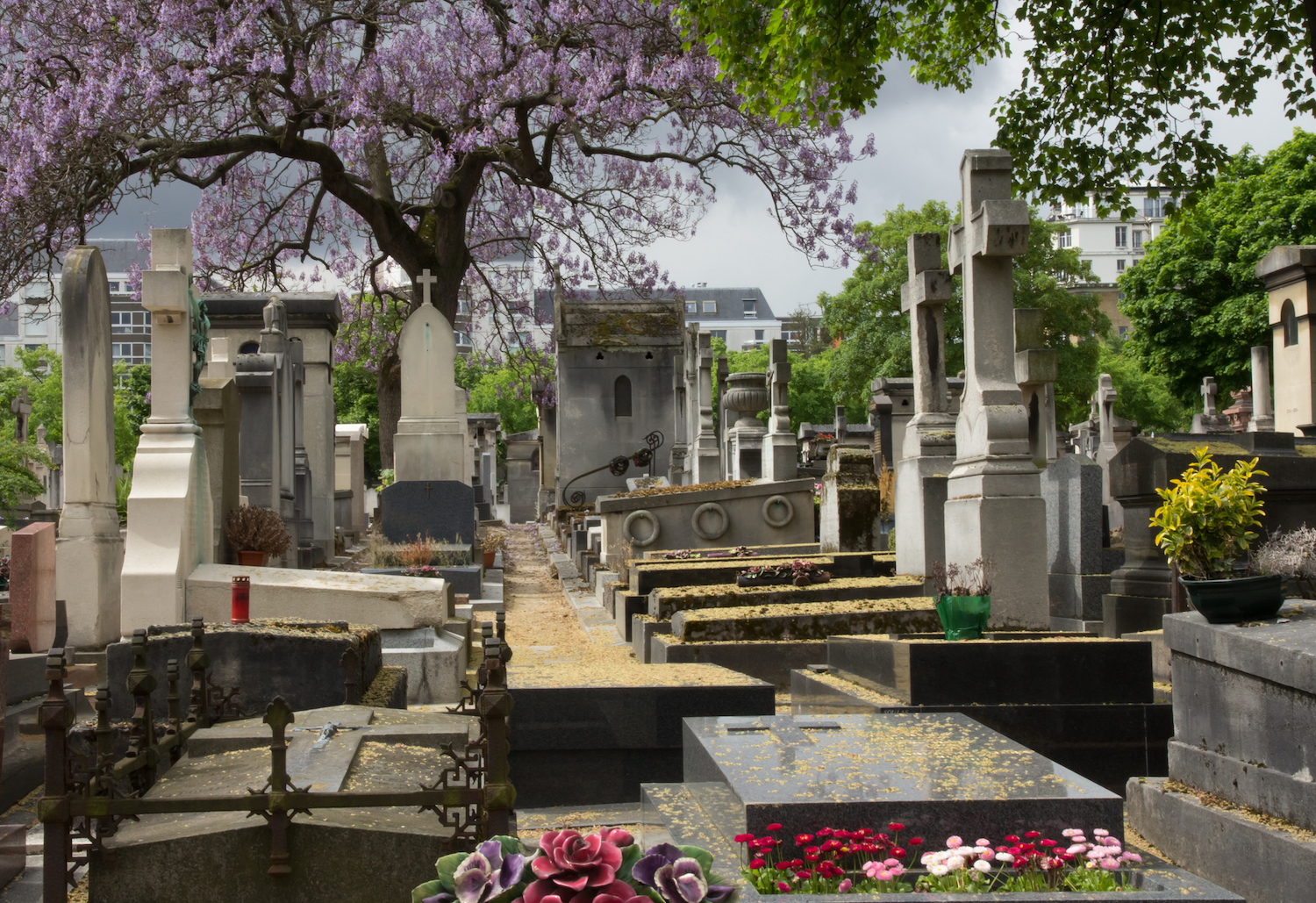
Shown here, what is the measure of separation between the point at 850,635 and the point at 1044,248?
127 feet

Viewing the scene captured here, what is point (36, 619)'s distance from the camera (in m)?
8.36

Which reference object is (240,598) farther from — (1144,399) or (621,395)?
(1144,399)

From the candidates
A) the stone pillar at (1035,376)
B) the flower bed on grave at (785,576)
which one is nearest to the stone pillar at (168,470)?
the flower bed on grave at (785,576)

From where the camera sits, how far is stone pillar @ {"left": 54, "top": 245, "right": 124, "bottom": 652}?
8.59 metres

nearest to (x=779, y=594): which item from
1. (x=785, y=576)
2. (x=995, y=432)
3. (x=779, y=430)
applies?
(x=785, y=576)

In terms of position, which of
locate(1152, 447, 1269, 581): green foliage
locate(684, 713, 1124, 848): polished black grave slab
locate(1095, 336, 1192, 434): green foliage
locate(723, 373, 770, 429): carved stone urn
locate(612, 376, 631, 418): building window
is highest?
locate(1095, 336, 1192, 434): green foliage

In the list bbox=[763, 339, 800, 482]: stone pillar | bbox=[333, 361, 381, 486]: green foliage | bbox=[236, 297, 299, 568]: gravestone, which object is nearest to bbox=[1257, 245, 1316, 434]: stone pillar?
bbox=[763, 339, 800, 482]: stone pillar

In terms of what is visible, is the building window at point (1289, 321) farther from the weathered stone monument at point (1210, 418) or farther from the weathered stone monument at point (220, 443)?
the weathered stone monument at point (220, 443)

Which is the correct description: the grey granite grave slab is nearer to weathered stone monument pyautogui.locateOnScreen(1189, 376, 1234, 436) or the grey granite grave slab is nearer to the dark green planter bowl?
the dark green planter bowl

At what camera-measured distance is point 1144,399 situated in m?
51.4

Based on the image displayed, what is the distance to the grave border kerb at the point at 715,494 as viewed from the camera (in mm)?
15109

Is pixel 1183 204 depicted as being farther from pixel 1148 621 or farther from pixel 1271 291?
pixel 1271 291

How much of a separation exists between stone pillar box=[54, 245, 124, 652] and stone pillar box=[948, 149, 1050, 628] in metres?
6.19

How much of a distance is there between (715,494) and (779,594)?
5791 millimetres
